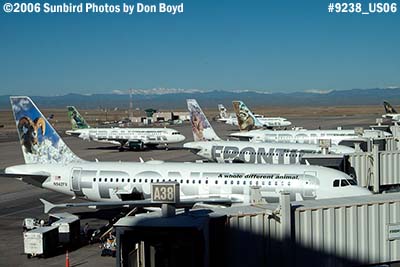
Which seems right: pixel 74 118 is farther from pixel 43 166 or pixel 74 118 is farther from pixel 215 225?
pixel 215 225

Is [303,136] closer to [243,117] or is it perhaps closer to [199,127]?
[199,127]

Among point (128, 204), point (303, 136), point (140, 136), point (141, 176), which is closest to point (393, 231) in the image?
point (128, 204)

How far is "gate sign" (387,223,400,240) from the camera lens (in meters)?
14.0

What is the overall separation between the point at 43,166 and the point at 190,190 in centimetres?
871

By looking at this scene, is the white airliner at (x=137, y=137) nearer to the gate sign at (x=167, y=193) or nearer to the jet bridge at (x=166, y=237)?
the jet bridge at (x=166, y=237)

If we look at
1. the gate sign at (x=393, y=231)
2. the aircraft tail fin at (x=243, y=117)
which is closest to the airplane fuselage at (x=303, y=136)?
the aircraft tail fin at (x=243, y=117)

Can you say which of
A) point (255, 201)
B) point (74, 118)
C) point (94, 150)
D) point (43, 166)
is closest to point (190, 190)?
point (43, 166)

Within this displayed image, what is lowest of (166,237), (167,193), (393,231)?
(393,231)

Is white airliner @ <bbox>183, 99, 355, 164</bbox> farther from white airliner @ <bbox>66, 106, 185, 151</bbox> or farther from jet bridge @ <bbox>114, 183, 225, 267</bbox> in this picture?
jet bridge @ <bbox>114, 183, 225, 267</bbox>

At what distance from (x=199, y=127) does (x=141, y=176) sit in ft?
92.9

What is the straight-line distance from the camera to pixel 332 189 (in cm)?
2720

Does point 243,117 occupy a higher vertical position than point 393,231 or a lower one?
higher

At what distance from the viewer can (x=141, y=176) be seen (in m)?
30.6

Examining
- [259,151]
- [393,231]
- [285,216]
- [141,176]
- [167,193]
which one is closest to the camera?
[167,193]
